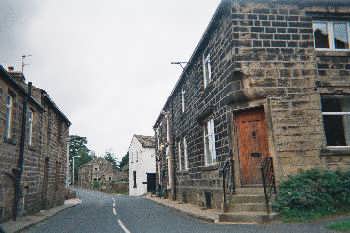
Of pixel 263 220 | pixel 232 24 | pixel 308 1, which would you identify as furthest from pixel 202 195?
pixel 308 1

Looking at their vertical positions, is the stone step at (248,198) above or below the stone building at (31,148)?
below

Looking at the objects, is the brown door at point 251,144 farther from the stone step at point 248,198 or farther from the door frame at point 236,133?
the stone step at point 248,198

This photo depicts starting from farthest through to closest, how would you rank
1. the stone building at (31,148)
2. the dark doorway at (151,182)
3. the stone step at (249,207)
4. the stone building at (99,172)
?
the stone building at (99,172) < the dark doorway at (151,182) < the stone building at (31,148) < the stone step at (249,207)

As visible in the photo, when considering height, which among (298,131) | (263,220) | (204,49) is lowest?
(263,220)

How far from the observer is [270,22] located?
1199 centimetres

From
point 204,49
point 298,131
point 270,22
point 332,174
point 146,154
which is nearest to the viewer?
point 332,174

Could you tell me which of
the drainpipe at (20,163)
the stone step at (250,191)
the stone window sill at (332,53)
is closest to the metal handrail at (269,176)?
the stone step at (250,191)

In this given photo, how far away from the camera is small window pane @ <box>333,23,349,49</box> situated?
40.7 feet

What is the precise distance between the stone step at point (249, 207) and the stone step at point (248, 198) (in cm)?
22

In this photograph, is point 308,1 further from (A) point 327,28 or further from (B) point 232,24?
(B) point 232,24

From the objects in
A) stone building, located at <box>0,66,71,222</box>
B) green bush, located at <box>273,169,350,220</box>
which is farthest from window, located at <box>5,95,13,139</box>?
green bush, located at <box>273,169,350,220</box>

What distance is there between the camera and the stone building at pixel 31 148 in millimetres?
12281

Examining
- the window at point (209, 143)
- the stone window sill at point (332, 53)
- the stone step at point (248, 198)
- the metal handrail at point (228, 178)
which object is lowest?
the stone step at point (248, 198)

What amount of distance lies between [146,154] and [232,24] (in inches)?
1165
